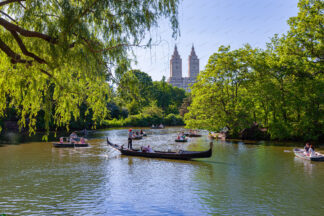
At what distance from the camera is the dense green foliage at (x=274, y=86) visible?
28.9 m

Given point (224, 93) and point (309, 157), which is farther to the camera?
point (224, 93)

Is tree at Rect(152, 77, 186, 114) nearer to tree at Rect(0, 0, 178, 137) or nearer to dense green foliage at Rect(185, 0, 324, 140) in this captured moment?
dense green foliage at Rect(185, 0, 324, 140)

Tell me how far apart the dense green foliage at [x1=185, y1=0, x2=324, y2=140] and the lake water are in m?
12.6

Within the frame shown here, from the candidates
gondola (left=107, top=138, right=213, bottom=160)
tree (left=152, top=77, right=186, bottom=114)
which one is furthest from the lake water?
tree (left=152, top=77, right=186, bottom=114)

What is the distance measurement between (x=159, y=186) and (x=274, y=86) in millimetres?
24012

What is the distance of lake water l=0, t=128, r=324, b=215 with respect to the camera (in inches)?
396

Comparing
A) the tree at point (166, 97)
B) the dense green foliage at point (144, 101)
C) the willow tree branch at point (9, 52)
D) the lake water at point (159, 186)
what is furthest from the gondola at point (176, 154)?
the tree at point (166, 97)

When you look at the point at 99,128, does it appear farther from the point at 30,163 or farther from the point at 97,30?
the point at 97,30

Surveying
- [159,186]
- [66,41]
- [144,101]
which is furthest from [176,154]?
[66,41]

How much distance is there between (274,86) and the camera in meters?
32.0

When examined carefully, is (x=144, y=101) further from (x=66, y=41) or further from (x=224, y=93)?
(x=224, y=93)

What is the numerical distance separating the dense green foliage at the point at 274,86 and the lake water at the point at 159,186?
12.6 metres

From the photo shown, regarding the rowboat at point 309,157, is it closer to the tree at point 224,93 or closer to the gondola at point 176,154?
the gondola at point 176,154

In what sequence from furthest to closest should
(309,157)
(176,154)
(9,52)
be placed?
(176,154) → (309,157) → (9,52)
